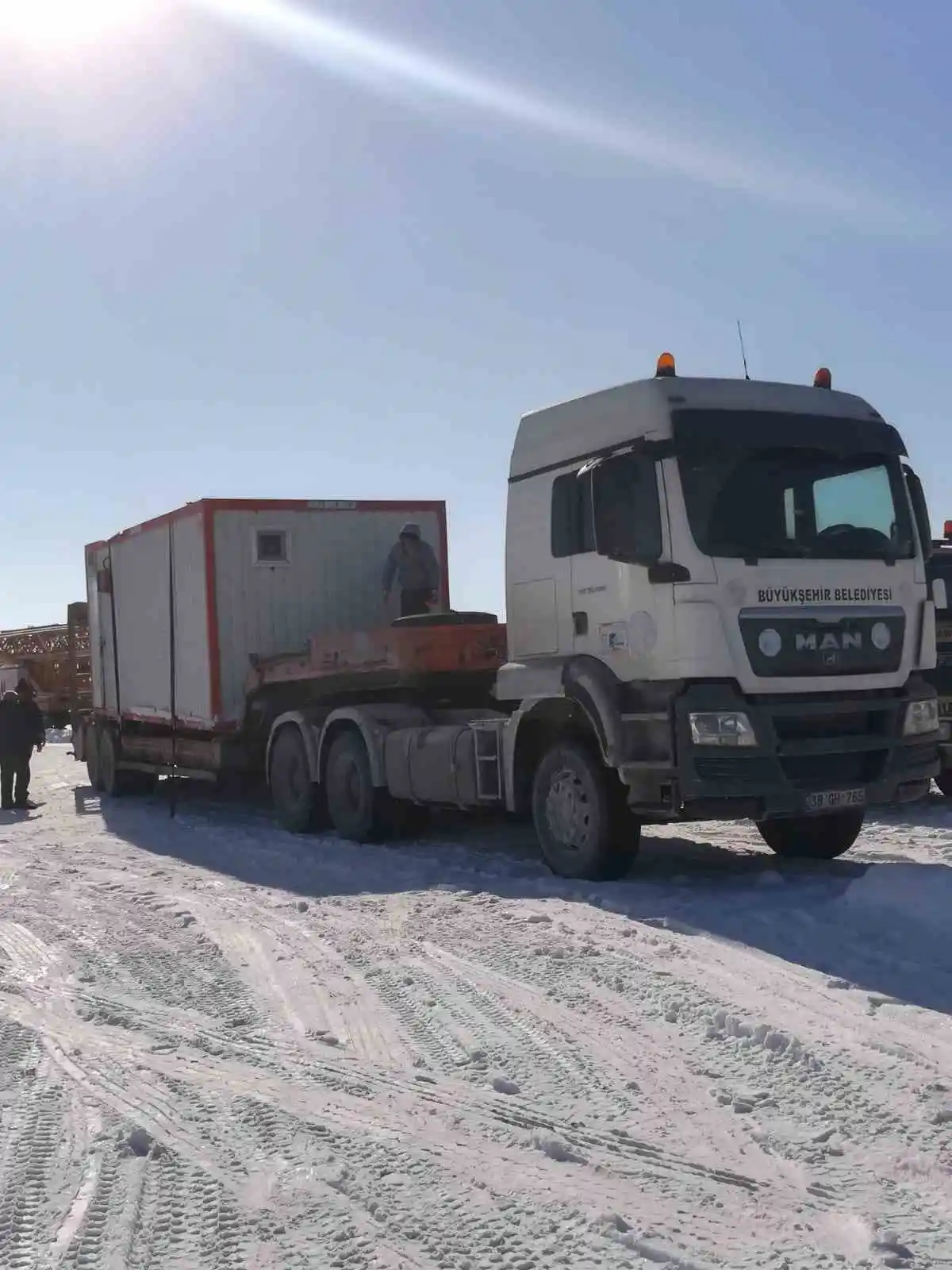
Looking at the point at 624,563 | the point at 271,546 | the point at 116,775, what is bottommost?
the point at 116,775

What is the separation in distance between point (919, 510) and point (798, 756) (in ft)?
6.34

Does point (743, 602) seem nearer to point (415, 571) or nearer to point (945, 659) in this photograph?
point (945, 659)

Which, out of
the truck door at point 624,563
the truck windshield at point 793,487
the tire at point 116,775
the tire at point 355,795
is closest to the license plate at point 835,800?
the truck door at point 624,563

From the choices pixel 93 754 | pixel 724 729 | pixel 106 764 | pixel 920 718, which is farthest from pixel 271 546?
pixel 920 718

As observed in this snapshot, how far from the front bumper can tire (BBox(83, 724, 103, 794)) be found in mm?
11239

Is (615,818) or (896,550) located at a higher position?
(896,550)

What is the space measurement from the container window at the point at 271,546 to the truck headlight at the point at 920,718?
6.66 m

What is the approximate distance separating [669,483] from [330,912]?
3.29m

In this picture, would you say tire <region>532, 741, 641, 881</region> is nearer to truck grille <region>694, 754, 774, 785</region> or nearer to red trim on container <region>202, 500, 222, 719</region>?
truck grille <region>694, 754, 774, 785</region>

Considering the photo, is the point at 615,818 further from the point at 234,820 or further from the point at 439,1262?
the point at 234,820

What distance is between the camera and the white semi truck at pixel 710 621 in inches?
312

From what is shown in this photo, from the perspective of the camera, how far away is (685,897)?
26.5 ft

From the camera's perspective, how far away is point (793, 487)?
8.30 meters

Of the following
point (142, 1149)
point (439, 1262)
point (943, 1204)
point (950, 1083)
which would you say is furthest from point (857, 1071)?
point (142, 1149)
